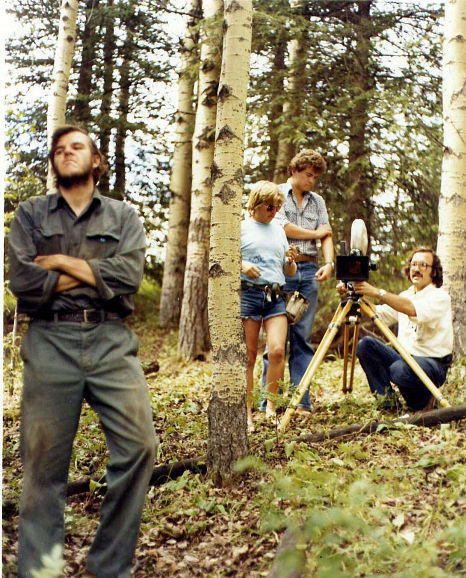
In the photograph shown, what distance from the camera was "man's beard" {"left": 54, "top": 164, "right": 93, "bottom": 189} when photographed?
8.90 ft

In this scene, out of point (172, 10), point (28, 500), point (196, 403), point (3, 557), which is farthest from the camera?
point (172, 10)

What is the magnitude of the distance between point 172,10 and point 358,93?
100 inches

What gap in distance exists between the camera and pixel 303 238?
16.4 ft

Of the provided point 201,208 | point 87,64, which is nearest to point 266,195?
point 87,64

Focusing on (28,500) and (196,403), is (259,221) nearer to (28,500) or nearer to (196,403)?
(196,403)

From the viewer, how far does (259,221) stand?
4.56 meters

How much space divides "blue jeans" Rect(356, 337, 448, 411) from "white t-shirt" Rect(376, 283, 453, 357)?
0.09 meters

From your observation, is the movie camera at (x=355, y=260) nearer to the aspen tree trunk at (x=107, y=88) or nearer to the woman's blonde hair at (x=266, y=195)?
the woman's blonde hair at (x=266, y=195)

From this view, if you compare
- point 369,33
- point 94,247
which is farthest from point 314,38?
point 94,247

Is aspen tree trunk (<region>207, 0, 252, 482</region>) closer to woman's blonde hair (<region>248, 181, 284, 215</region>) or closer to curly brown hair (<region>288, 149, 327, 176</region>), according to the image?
woman's blonde hair (<region>248, 181, 284, 215</region>)

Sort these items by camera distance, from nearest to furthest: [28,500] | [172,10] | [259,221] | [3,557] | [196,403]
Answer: [28,500] → [3,557] → [259,221] → [196,403] → [172,10]

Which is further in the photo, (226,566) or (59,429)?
(226,566)

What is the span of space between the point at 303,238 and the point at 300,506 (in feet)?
7.92

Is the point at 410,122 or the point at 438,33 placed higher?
the point at 438,33
